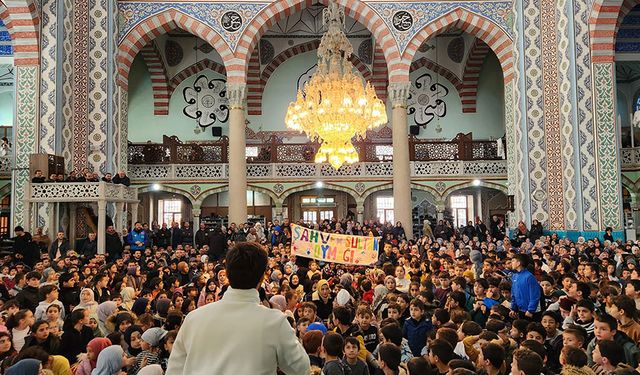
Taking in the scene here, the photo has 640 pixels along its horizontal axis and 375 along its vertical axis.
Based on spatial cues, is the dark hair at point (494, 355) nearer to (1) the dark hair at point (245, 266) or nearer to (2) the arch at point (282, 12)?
(1) the dark hair at point (245, 266)

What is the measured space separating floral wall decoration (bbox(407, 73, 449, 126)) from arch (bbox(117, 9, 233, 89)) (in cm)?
905

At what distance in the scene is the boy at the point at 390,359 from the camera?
378 cm

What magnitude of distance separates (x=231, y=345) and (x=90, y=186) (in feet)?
38.0

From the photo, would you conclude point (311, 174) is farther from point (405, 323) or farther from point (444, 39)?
point (405, 323)

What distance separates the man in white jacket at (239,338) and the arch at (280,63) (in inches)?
843

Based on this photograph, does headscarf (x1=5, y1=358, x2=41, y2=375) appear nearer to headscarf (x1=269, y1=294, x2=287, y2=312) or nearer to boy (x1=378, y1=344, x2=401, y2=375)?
boy (x1=378, y1=344, x2=401, y2=375)

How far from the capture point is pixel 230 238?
48.8ft

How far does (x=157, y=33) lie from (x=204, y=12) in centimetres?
148

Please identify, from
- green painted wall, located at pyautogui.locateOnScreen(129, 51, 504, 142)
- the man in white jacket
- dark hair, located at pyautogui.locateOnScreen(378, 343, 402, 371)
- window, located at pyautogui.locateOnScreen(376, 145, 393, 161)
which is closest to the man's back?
the man in white jacket

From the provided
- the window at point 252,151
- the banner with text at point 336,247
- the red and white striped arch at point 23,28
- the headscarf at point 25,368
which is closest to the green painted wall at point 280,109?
the window at point 252,151

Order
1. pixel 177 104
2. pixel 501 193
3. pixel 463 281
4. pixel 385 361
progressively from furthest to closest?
pixel 177 104 → pixel 501 193 → pixel 463 281 → pixel 385 361

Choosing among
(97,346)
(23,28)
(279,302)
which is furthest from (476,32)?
(97,346)

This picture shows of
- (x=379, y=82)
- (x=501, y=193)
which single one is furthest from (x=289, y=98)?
(x=501, y=193)

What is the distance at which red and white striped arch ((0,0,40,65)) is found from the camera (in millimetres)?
13113
